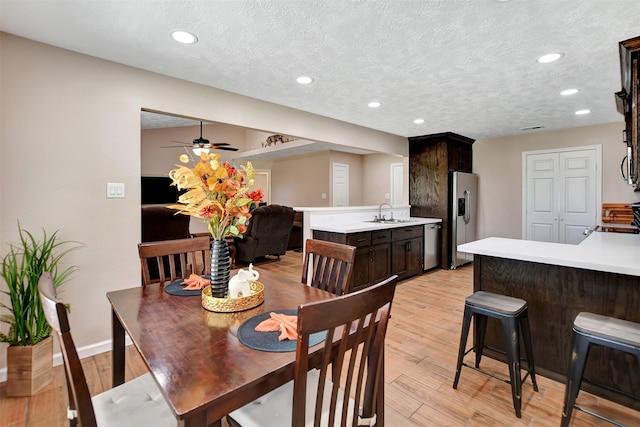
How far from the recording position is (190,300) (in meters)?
1.50

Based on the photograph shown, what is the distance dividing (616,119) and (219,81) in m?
5.28

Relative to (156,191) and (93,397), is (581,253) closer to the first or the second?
(93,397)

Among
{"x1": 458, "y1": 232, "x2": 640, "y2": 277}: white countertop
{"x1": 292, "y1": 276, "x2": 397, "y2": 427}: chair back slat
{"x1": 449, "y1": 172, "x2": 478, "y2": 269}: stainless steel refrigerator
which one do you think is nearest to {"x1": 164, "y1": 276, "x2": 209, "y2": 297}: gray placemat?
{"x1": 292, "y1": 276, "x2": 397, "y2": 427}: chair back slat

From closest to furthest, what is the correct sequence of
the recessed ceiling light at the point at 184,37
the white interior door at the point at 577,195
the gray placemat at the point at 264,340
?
the gray placemat at the point at 264,340
the recessed ceiling light at the point at 184,37
the white interior door at the point at 577,195

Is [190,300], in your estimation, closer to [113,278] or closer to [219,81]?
[113,278]

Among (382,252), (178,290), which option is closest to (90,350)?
(178,290)

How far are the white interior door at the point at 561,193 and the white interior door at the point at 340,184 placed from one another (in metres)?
4.06

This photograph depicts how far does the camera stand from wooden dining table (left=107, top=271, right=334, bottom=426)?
0.79 metres

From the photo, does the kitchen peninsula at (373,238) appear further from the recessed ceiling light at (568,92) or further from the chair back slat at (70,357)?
the chair back slat at (70,357)

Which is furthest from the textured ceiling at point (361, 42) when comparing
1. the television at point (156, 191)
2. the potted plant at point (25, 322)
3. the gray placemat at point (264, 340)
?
the television at point (156, 191)

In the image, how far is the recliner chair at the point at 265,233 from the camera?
5199 millimetres

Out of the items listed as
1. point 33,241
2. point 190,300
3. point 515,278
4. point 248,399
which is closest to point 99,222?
point 33,241

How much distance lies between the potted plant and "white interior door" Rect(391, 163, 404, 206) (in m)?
6.93

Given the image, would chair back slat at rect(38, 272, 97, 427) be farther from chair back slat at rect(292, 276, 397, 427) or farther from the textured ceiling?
the textured ceiling
